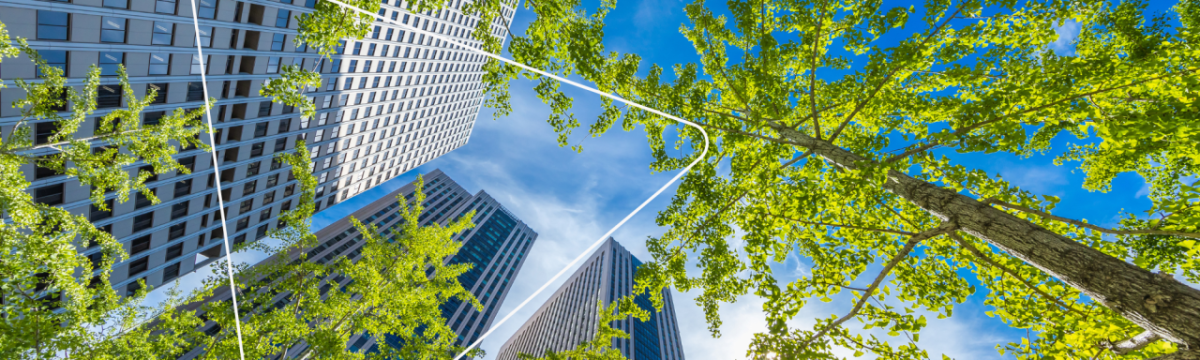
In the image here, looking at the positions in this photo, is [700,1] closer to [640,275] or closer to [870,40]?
[870,40]

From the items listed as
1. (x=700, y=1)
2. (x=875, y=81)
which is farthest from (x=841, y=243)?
(x=700, y=1)

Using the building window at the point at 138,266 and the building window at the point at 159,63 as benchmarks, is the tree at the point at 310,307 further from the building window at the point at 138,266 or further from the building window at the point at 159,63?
the building window at the point at 138,266

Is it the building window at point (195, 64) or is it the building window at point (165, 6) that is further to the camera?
the building window at point (195, 64)

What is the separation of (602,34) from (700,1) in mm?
3055

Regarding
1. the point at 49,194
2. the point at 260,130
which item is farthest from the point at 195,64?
the point at 49,194

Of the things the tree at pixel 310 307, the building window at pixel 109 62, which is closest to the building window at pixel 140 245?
the building window at pixel 109 62

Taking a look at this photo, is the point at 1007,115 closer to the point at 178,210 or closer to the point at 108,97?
the point at 108,97

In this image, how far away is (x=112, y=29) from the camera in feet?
66.3

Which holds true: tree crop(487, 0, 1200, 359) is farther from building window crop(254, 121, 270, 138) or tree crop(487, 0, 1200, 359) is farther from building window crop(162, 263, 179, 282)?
building window crop(162, 263, 179, 282)

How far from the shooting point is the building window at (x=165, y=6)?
70.7ft

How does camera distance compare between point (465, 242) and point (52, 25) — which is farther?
point (465, 242)

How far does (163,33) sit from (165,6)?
1690 mm

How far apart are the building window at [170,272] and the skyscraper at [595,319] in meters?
47.5

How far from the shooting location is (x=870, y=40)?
6.86 meters
